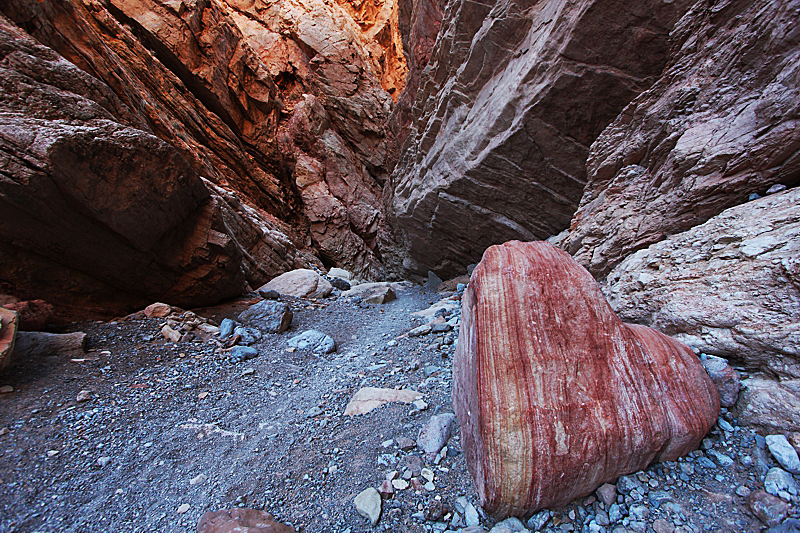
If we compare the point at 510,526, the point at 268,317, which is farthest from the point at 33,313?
the point at 510,526

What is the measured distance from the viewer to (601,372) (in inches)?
76.7

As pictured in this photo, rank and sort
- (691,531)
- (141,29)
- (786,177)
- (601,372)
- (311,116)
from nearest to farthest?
(691,531)
(601,372)
(786,177)
(141,29)
(311,116)

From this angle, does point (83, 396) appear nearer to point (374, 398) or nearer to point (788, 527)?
point (374, 398)

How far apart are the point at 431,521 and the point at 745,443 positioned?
6.48 feet

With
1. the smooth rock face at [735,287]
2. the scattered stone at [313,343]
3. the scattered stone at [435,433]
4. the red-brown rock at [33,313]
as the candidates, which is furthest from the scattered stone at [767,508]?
the red-brown rock at [33,313]

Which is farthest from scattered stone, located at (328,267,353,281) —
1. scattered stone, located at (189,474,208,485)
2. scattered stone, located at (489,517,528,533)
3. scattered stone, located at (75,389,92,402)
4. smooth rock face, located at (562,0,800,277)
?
scattered stone, located at (489,517,528,533)

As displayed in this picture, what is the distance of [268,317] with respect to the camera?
6148 millimetres

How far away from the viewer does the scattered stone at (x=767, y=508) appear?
139 cm

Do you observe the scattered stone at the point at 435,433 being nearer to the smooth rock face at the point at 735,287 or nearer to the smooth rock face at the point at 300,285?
the smooth rock face at the point at 735,287

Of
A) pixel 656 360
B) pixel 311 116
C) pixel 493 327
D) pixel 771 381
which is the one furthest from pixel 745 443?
pixel 311 116

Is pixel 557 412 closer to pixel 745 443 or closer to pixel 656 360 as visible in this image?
pixel 656 360

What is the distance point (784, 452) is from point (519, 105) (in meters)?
6.40

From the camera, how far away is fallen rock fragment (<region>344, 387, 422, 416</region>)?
10.2 ft

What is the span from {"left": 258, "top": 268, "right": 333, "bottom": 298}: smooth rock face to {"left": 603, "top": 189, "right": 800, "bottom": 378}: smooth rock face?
7926 millimetres
